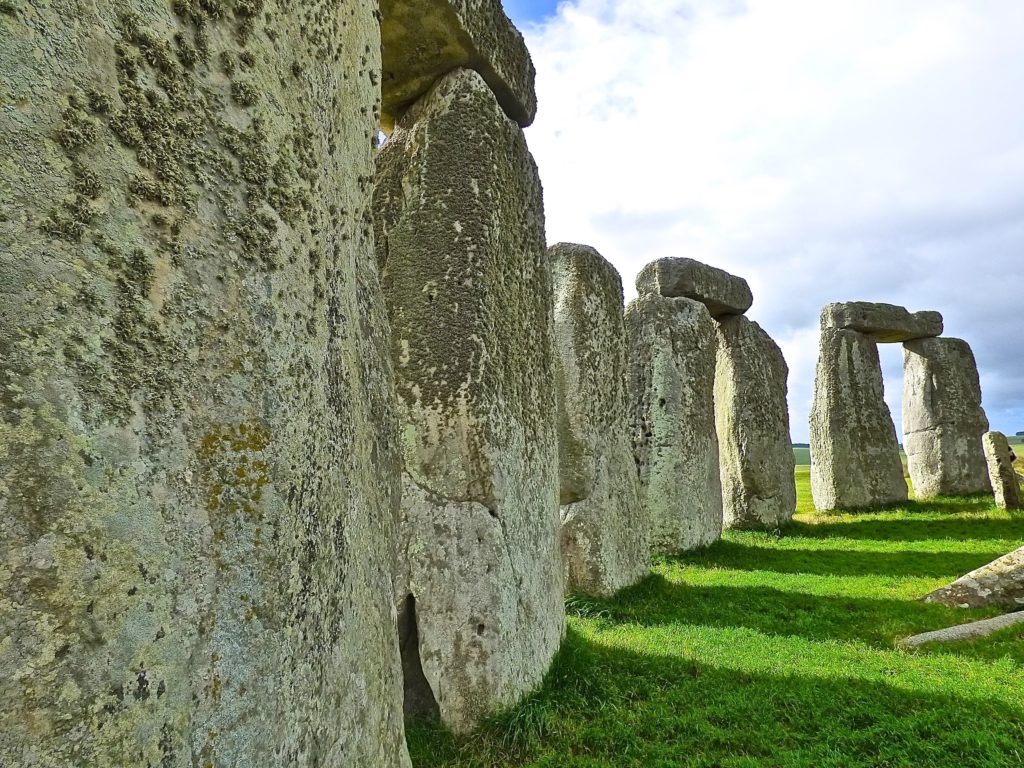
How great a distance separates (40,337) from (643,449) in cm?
929

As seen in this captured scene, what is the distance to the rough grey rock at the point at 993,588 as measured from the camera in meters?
6.50

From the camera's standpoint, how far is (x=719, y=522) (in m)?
10.5

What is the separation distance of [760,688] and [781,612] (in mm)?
2324

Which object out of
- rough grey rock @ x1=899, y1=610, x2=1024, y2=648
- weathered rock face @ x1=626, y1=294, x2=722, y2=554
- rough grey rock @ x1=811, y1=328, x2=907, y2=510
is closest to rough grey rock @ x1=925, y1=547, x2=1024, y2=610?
rough grey rock @ x1=899, y1=610, x2=1024, y2=648

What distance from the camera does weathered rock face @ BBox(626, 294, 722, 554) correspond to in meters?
9.85

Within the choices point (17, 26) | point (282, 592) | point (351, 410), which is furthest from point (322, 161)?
point (282, 592)

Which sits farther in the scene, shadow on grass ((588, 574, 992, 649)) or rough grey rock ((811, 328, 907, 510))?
rough grey rock ((811, 328, 907, 510))

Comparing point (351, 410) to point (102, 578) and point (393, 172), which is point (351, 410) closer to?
point (102, 578)

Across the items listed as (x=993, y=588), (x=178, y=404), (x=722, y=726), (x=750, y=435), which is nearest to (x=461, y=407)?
(x=722, y=726)

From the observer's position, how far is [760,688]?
4.62 meters

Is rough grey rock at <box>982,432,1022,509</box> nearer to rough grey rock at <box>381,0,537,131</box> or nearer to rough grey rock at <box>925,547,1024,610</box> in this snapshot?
rough grey rock at <box>925,547,1024,610</box>

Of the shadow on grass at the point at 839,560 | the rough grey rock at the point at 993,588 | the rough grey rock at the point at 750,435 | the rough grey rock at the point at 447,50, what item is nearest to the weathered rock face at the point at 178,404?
the rough grey rock at the point at 447,50

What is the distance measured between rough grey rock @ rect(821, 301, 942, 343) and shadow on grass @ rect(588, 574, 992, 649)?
9479 millimetres

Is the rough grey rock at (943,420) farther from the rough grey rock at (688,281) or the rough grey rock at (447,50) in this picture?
the rough grey rock at (447,50)
